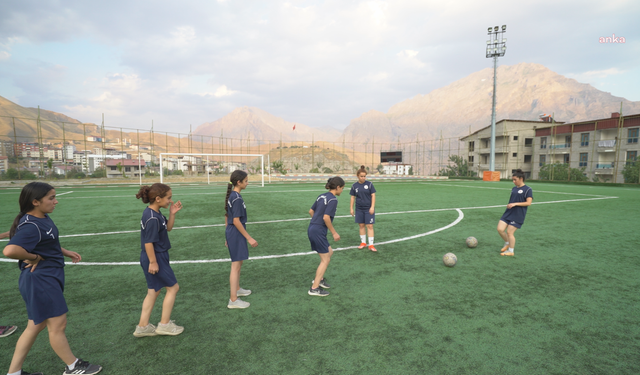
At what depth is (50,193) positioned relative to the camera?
109 inches

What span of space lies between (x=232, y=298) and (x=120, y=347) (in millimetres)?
1346

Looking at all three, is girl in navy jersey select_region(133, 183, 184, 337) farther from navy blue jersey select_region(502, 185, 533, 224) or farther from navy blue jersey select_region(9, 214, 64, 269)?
navy blue jersey select_region(502, 185, 533, 224)

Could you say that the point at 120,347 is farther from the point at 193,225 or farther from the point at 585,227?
the point at 585,227

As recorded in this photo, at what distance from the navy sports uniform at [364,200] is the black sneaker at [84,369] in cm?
520

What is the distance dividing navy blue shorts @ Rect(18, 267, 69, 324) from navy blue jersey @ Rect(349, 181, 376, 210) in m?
5.30

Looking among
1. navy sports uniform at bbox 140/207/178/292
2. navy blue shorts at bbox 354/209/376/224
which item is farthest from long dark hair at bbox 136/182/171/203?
navy blue shorts at bbox 354/209/376/224

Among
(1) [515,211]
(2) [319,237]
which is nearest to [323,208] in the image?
(2) [319,237]

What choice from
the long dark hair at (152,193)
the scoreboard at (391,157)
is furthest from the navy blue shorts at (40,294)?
the scoreboard at (391,157)

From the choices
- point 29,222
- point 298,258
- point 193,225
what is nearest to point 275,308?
point 298,258

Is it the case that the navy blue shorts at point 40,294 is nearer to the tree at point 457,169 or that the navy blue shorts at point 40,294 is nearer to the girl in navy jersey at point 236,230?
the girl in navy jersey at point 236,230

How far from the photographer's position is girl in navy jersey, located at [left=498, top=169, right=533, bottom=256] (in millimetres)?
6552

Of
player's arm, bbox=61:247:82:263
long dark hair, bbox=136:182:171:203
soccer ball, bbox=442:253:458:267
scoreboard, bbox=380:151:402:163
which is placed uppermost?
scoreboard, bbox=380:151:402:163

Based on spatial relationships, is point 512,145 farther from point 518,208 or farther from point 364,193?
point 364,193

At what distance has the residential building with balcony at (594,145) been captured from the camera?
138 feet
